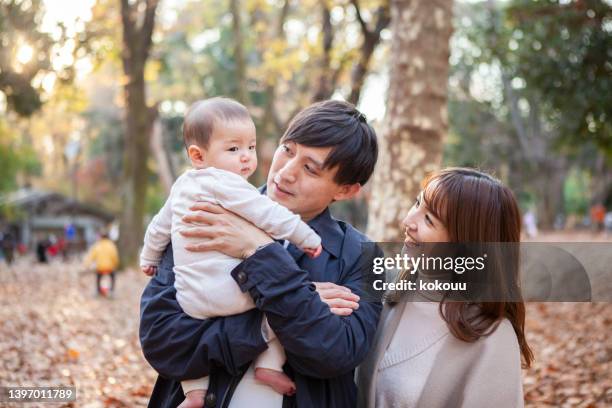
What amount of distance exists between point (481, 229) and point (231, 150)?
38.5 inches

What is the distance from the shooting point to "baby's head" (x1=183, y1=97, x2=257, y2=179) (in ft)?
8.33

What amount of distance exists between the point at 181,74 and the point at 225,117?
103 ft

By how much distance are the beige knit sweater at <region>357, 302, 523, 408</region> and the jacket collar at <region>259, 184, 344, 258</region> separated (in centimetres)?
35

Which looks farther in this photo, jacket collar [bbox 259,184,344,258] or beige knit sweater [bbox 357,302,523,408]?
jacket collar [bbox 259,184,344,258]

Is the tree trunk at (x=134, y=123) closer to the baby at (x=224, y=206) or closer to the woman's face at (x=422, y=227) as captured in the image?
the baby at (x=224, y=206)

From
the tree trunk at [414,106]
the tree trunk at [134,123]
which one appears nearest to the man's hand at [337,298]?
the tree trunk at [414,106]

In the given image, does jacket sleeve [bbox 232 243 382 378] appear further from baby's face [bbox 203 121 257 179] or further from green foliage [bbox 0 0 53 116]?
green foliage [bbox 0 0 53 116]

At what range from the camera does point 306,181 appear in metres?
2.39

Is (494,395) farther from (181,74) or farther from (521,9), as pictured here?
(181,74)

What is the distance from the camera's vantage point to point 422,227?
237 cm

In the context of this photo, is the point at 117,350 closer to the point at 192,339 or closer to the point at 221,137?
the point at 221,137

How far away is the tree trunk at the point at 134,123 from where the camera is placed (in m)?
17.8

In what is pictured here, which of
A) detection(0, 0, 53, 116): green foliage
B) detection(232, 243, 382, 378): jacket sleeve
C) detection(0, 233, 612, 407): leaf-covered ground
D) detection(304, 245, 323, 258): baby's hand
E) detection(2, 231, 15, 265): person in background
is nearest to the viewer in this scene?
detection(232, 243, 382, 378): jacket sleeve

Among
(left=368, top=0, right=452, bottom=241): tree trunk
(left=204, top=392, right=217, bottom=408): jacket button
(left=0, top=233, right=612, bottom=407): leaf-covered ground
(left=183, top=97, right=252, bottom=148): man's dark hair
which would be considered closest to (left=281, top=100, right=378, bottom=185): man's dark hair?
(left=183, top=97, right=252, bottom=148): man's dark hair
